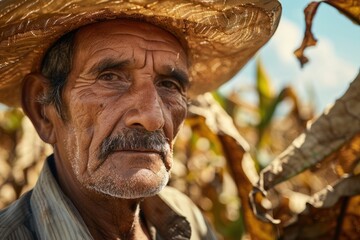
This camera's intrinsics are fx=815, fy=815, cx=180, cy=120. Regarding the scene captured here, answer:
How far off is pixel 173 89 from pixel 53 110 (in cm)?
39

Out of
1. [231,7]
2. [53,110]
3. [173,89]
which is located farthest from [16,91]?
[231,7]

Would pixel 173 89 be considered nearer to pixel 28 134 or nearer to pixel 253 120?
pixel 28 134

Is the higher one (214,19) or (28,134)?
(214,19)

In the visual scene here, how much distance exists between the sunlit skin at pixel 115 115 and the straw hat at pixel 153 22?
8 cm

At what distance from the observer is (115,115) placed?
2.40 metres

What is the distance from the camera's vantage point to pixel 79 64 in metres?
2.50

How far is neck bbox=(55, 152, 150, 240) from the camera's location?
2.55 meters

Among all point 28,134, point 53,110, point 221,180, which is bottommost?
point 221,180

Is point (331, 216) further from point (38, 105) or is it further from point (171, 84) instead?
point (38, 105)

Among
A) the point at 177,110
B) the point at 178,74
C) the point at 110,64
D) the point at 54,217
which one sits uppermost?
the point at 110,64

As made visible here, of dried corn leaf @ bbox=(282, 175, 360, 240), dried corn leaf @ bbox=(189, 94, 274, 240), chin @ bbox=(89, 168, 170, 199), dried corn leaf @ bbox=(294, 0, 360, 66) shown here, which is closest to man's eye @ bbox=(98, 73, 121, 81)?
chin @ bbox=(89, 168, 170, 199)

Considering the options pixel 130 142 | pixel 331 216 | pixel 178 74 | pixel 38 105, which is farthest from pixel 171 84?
pixel 331 216

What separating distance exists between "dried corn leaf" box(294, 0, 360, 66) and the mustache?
0.64 meters

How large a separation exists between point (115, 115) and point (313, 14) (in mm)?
783
